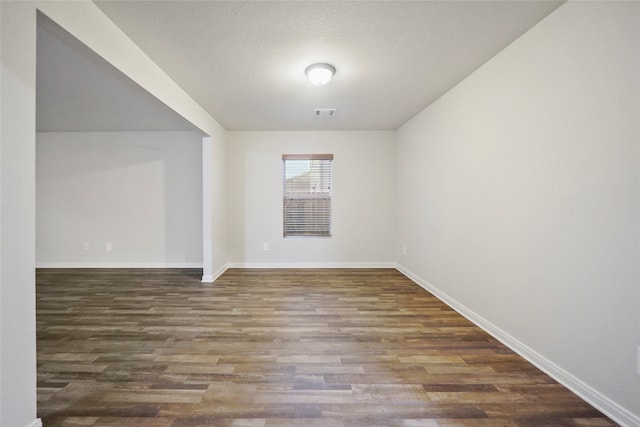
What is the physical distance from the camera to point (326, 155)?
14.5ft

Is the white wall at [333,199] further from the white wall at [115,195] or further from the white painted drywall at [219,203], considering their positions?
the white wall at [115,195]

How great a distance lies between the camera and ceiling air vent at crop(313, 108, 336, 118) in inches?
134

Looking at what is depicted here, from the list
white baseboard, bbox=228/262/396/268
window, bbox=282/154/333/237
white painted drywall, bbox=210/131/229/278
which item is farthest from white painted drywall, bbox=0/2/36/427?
window, bbox=282/154/333/237

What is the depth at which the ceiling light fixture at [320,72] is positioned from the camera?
2.28m

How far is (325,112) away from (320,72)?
1.19 metres

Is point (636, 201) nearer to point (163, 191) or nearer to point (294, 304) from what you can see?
point (294, 304)

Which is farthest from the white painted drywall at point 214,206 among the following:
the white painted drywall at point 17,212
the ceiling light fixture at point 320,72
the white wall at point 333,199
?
the white painted drywall at point 17,212

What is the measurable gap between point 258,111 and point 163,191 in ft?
7.72

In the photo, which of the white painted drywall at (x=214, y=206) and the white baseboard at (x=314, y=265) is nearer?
the white painted drywall at (x=214, y=206)

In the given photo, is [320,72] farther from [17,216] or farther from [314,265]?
[314,265]

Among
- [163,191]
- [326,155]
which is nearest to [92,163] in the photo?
[163,191]

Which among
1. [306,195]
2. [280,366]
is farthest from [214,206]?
[280,366]

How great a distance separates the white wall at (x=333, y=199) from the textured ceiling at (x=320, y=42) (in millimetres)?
1357

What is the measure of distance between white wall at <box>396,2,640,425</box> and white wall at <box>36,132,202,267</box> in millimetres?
4154
